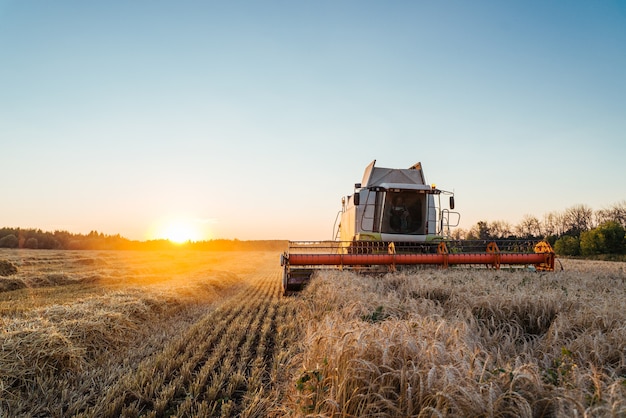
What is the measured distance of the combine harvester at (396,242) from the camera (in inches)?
355

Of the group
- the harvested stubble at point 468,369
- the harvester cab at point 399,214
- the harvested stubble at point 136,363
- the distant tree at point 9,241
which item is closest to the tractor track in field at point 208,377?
the harvested stubble at point 136,363

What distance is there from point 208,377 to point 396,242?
337 inches

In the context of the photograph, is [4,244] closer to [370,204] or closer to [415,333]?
[370,204]

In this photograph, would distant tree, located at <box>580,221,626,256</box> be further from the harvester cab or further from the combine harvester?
the harvester cab

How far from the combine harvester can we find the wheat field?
2457 mm

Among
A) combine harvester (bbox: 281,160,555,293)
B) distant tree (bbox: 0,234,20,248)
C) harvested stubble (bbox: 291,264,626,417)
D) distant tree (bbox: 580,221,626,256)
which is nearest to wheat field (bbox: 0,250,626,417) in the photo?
harvested stubble (bbox: 291,264,626,417)

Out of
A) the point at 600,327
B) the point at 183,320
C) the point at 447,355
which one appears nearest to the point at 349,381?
the point at 447,355

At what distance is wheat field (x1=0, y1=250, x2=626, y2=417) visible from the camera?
1.98 meters

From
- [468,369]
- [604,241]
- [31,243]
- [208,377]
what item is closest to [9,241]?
[31,243]

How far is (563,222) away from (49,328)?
222 ft

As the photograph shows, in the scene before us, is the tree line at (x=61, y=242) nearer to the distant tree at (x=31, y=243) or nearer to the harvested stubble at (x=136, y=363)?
the distant tree at (x=31, y=243)

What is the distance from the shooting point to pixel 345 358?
2373mm

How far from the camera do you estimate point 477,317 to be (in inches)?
171

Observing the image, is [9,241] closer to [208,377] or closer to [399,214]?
[399,214]
